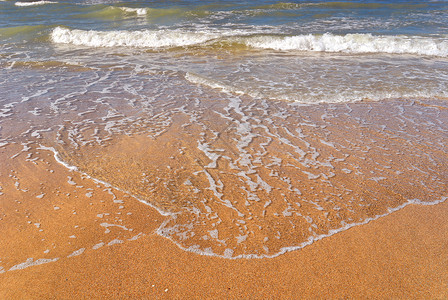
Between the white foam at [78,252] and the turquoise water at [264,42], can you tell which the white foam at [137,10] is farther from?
the white foam at [78,252]

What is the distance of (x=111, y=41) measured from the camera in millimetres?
13086

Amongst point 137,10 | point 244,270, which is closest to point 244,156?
point 244,270

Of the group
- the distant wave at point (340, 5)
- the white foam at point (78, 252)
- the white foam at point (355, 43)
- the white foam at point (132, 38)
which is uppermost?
the distant wave at point (340, 5)

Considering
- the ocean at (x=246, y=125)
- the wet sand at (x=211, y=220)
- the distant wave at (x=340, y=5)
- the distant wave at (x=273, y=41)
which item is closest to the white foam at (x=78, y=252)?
the wet sand at (x=211, y=220)

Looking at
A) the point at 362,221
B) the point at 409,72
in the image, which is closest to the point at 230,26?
the point at 409,72

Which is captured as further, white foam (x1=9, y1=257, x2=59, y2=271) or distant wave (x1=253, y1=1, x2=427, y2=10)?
distant wave (x1=253, y1=1, x2=427, y2=10)

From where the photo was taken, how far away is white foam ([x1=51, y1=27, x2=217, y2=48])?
497 inches

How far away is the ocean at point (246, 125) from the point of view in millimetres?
3408

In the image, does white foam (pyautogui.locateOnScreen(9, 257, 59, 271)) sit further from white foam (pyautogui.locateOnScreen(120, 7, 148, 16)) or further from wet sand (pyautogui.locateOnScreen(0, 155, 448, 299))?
white foam (pyautogui.locateOnScreen(120, 7, 148, 16))

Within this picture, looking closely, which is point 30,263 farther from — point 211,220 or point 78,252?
point 211,220

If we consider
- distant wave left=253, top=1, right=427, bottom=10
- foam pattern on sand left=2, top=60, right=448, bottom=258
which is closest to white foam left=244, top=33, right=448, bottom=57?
foam pattern on sand left=2, top=60, right=448, bottom=258

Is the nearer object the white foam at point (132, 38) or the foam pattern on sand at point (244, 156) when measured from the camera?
the foam pattern on sand at point (244, 156)

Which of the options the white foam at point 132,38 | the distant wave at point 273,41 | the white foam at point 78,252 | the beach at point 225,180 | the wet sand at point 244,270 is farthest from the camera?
the white foam at point 132,38

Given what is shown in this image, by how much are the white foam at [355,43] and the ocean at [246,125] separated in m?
0.05
